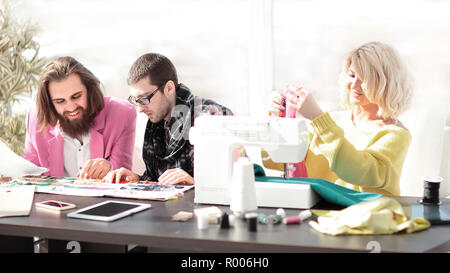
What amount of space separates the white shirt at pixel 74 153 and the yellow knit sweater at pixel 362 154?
3.54ft

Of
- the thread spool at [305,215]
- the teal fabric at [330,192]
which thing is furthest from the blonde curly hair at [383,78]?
the thread spool at [305,215]

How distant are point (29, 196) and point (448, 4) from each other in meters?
2.80

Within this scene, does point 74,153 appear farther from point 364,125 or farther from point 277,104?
point 364,125

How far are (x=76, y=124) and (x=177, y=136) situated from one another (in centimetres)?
59

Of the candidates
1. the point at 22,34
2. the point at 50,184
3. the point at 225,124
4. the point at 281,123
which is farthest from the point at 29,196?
the point at 22,34

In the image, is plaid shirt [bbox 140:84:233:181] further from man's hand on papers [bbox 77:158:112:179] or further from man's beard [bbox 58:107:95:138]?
man's beard [bbox 58:107:95:138]

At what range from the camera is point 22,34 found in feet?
13.6

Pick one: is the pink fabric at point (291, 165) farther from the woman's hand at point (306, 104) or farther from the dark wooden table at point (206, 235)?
the dark wooden table at point (206, 235)

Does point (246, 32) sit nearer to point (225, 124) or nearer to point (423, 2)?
point (423, 2)

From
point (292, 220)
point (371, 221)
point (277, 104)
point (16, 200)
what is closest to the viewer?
point (371, 221)

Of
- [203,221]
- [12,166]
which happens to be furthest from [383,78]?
[12,166]

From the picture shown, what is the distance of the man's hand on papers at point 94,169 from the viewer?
8.44ft

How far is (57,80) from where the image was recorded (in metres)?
2.88
